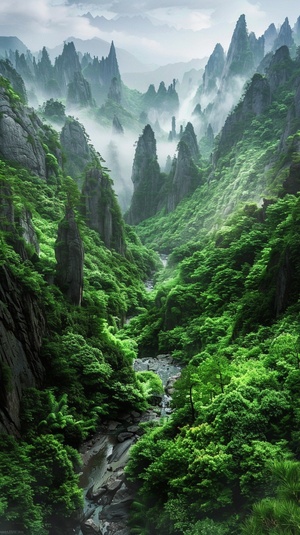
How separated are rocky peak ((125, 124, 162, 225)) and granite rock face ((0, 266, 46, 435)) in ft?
342

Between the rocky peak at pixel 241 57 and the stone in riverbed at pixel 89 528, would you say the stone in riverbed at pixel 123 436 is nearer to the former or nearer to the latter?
the stone in riverbed at pixel 89 528

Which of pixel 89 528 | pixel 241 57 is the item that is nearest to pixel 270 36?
pixel 241 57

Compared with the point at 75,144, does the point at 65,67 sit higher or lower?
higher

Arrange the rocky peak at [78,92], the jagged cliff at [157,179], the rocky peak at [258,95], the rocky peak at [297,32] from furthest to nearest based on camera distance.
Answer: the rocky peak at [78,92]
the rocky peak at [297,32]
the jagged cliff at [157,179]
the rocky peak at [258,95]

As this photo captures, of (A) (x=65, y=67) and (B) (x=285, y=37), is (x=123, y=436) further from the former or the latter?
(A) (x=65, y=67)

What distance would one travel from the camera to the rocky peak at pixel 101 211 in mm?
65688

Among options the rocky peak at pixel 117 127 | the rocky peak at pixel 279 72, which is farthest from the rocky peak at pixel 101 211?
the rocky peak at pixel 117 127

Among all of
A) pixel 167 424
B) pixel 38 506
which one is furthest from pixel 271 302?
pixel 38 506

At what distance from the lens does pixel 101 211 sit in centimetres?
6644

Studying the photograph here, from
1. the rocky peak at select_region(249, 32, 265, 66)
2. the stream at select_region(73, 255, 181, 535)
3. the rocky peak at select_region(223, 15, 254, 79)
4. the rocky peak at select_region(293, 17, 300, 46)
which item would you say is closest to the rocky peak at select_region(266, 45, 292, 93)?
the rocky peak at select_region(223, 15, 254, 79)

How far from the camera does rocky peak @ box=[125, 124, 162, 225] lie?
128750 mm

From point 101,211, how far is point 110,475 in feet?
163

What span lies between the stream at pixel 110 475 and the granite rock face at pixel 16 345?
4.71 meters

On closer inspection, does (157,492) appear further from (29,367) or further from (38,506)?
(29,367)
